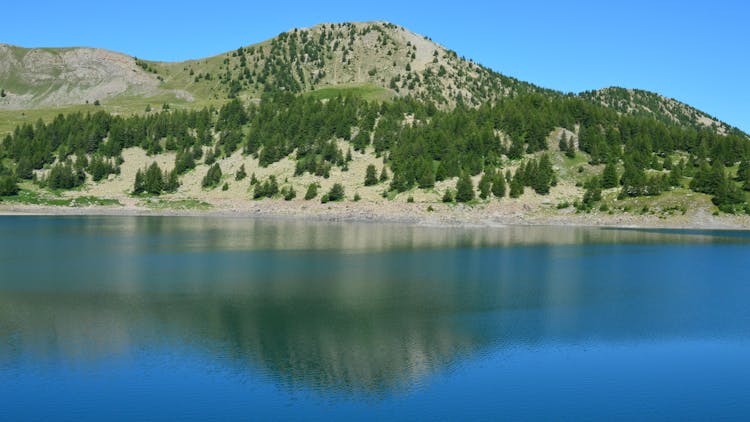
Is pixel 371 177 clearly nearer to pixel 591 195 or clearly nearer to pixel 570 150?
pixel 591 195

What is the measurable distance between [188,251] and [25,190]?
102 meters

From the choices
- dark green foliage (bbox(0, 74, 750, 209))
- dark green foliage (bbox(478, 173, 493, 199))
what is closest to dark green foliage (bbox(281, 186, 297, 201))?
Result: dark green foliage (bbox(0, 74, 750, 209))

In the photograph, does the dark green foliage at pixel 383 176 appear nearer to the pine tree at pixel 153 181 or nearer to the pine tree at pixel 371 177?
the pine tree at pixel 371 177

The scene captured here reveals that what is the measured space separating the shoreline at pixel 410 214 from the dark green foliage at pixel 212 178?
11.8 meters

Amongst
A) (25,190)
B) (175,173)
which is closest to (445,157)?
(175,173)

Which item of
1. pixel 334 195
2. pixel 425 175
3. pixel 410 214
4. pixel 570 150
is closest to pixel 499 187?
pixel 425 175

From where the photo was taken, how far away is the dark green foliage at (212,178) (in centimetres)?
16088

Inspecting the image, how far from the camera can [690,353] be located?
3472cm

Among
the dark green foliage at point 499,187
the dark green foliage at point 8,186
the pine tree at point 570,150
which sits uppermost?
the pine tree at point 570,150

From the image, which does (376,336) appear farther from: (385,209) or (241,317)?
(385,209)

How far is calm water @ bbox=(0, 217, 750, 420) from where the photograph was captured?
26.9 metres

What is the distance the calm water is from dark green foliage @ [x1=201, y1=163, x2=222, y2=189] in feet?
283

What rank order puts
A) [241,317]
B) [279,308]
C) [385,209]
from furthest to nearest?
[385,209] < [279,308] < [241,317]

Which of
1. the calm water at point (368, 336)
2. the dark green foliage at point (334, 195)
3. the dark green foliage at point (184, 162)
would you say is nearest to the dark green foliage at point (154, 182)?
the dark green foliage at point (184, 162)
